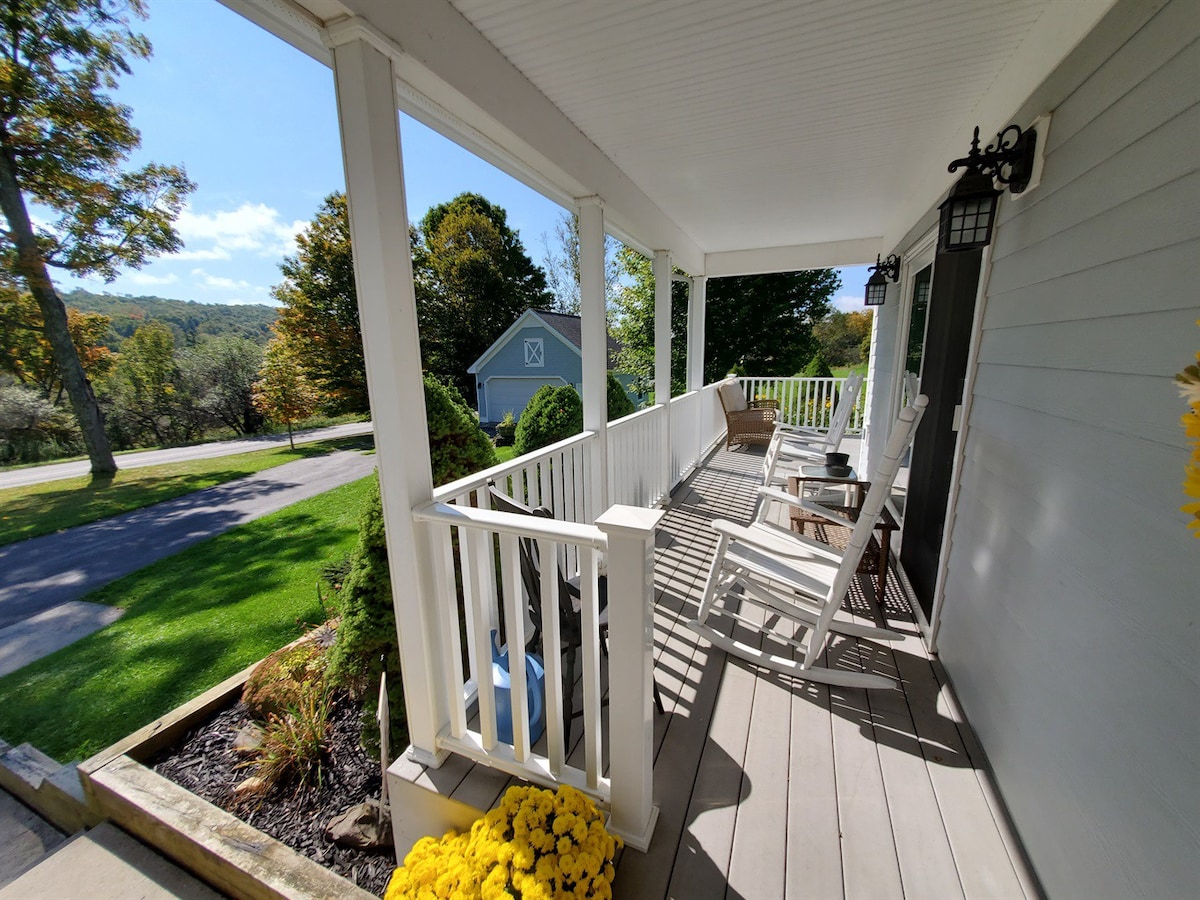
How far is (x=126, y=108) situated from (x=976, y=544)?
6.25m

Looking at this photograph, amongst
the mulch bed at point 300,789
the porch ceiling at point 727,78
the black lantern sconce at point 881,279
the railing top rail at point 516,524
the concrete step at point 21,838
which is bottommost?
the concrete step at point 21,838

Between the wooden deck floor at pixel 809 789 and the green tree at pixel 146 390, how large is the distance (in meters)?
9.25

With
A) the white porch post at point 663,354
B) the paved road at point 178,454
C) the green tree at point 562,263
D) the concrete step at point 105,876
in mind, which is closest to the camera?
the concrete step at point 105,876

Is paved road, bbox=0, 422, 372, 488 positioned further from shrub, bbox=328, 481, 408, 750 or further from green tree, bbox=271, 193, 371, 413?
shrub, bbox=328, 481, 408, 750

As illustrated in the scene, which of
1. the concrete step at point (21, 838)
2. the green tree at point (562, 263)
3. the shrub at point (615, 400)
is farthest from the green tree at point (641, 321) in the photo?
the concrete step at point (21, 838)

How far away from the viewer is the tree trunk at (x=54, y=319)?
3141 mm

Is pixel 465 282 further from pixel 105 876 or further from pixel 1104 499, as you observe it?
pixel 1104 499

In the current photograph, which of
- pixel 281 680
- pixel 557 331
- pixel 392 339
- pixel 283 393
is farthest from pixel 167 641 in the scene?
pixel 557 331

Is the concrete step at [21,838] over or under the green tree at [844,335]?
under

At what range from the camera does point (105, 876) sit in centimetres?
186

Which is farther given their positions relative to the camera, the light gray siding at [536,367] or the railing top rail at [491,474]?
the light gray siding at [536,367]

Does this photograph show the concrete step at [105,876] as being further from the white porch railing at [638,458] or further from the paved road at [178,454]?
the paved road at [178,454]

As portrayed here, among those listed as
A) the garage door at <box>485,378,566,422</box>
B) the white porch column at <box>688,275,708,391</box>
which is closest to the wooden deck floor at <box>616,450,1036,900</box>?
the white porch column at <box>688,275,708,391</box>

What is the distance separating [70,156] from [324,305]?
1138cm
